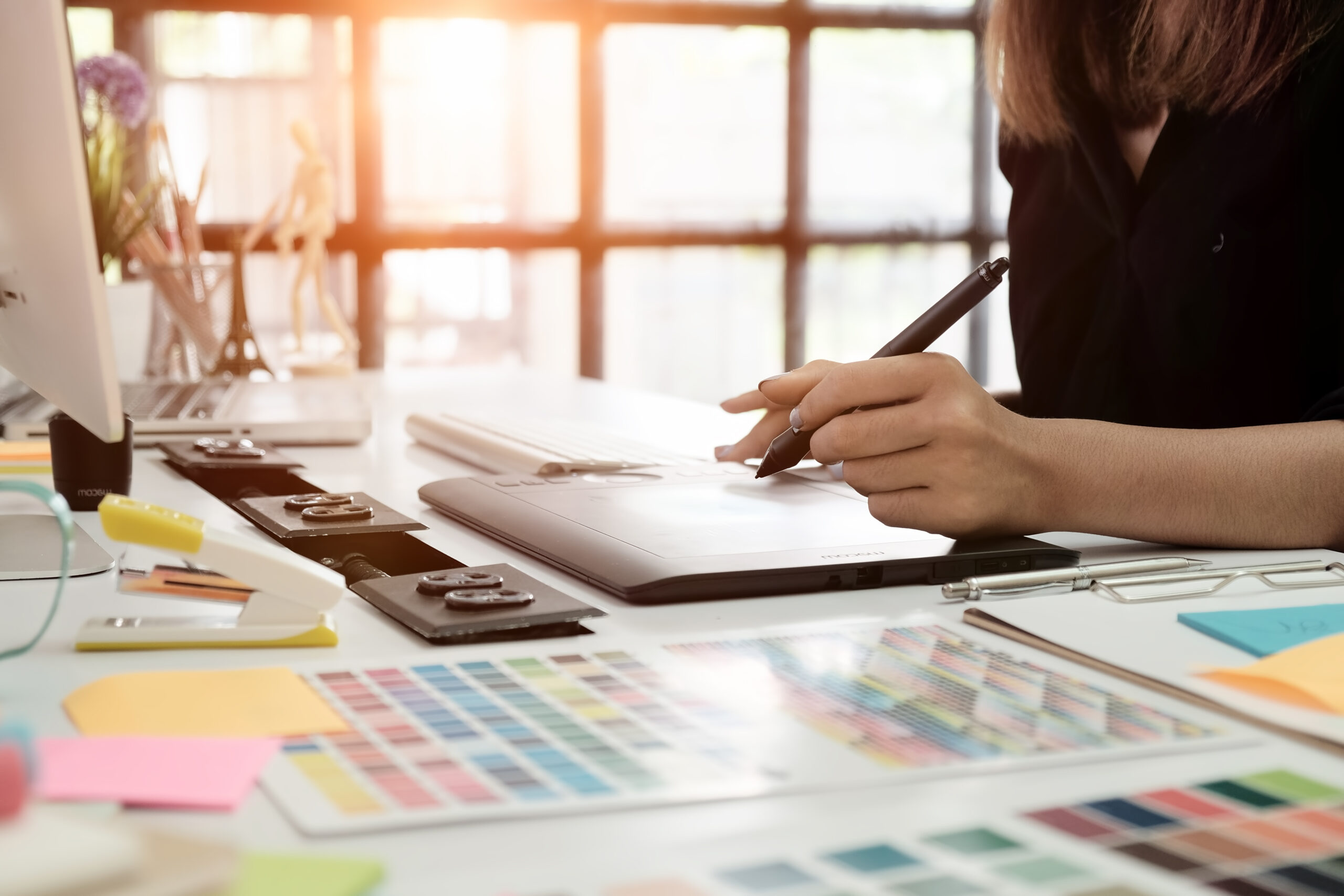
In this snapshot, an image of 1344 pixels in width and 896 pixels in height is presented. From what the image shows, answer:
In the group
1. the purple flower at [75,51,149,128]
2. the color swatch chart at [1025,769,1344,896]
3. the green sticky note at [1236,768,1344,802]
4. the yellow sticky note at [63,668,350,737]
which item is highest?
the purple flower at [75,51,149,128]

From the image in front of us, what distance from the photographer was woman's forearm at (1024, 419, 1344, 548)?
843 millimetres

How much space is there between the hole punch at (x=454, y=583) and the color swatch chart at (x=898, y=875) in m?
0.30

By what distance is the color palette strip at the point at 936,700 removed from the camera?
49cm

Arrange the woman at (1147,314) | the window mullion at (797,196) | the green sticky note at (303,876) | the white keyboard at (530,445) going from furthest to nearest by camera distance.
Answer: the window mullion at (797,196) < the white keyboard at (530,445) < the woman at (1147,314) < the green sticky note at (303,876)

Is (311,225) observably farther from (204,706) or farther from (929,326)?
(204,706)

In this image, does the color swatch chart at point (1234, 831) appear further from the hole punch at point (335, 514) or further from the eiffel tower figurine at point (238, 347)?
the eiffel tower figurine at point (238, 347)

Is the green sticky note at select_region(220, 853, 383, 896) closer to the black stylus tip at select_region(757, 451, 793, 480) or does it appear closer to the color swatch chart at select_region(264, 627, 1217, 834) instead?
the color swatch chart at select_region(264, 627, 1217, 834)

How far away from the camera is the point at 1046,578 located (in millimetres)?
719

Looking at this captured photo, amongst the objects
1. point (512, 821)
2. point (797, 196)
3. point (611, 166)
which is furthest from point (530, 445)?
point (797, 196)

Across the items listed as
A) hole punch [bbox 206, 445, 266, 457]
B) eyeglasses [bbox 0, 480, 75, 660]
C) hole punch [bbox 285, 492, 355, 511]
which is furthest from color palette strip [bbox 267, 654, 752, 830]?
hole punch [bbox 206, 445, 266, 457]

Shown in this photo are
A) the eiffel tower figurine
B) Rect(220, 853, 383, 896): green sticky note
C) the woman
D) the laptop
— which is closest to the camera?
Rect(220, 853, 383, 896): green sticky note

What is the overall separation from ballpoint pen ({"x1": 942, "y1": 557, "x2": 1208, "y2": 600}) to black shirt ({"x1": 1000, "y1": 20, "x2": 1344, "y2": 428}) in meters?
0.44

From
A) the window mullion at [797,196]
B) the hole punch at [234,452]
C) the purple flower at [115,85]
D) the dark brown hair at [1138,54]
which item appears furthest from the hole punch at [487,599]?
the window mullion at [797,196]

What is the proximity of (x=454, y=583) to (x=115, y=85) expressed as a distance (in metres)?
1.55
